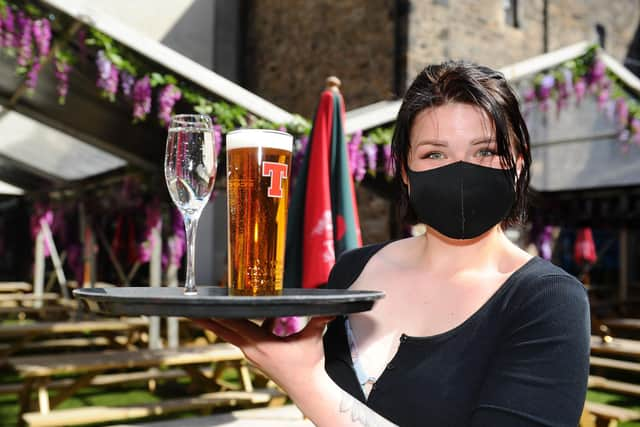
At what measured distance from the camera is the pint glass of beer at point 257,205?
110 cm

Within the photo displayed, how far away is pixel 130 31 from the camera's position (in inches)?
179

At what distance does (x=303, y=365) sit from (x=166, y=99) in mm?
3935

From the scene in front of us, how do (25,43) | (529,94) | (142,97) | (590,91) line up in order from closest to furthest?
1. (25,43)
2. (142,97)
3. (529,94)
4. (590,91)

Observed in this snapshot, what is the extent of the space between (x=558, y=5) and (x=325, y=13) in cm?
444

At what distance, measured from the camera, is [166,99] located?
470cm

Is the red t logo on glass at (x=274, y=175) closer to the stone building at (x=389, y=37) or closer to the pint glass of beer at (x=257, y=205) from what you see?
the pint glass of beer at (x=257, y=205)

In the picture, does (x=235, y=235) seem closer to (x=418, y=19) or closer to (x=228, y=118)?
(x=228, y=118)

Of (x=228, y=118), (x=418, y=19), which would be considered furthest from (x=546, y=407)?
(x=418, y=19)

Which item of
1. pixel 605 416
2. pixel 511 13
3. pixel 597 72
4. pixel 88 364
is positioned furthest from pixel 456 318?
pixel 511 13

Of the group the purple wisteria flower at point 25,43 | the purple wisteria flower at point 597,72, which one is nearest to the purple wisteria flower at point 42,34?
the purple wisteria flower at point 25,43

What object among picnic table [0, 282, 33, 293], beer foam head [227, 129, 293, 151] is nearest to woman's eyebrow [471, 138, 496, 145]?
beer foam head [227, 129, 293, 151]

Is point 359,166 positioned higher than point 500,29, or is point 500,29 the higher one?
point 500,29

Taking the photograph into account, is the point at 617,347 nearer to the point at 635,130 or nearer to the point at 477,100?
the point at 635,130

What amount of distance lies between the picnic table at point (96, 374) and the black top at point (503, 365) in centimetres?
288
